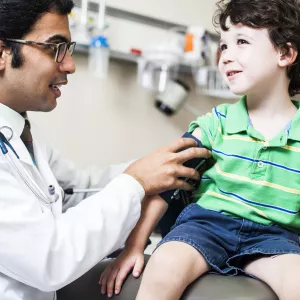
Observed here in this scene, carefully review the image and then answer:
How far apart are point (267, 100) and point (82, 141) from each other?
3.41ft

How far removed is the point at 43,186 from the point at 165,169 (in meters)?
0.34

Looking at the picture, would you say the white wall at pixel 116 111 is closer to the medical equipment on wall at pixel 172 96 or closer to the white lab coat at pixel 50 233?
the medical equipment on wall at pixel 172 96

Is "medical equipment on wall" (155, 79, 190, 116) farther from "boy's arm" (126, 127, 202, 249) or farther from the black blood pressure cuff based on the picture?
"boy's arm" (126, 127, 202, 249)

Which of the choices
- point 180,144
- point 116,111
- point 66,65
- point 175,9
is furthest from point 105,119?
point 180,144

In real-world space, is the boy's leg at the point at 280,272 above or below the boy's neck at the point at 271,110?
below

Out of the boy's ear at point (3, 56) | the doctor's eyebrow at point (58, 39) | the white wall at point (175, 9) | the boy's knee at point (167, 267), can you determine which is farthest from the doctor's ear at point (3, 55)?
the white wall at point (175, 9)

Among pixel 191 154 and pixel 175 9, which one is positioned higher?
pixel 175 9

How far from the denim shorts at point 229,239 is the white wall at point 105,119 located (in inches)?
37.8

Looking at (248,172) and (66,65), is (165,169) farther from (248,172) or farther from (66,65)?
(66,65)

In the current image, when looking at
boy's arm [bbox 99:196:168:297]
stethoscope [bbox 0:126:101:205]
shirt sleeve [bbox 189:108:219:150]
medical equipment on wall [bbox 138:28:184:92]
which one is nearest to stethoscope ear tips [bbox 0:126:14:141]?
stethoscope [bbox 0:126:101:205]

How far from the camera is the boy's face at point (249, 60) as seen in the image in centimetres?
113

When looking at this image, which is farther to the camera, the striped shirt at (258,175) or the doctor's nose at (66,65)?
the doctor's nose at (66,65)

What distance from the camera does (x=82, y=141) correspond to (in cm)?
199

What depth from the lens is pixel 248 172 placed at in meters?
1.11
